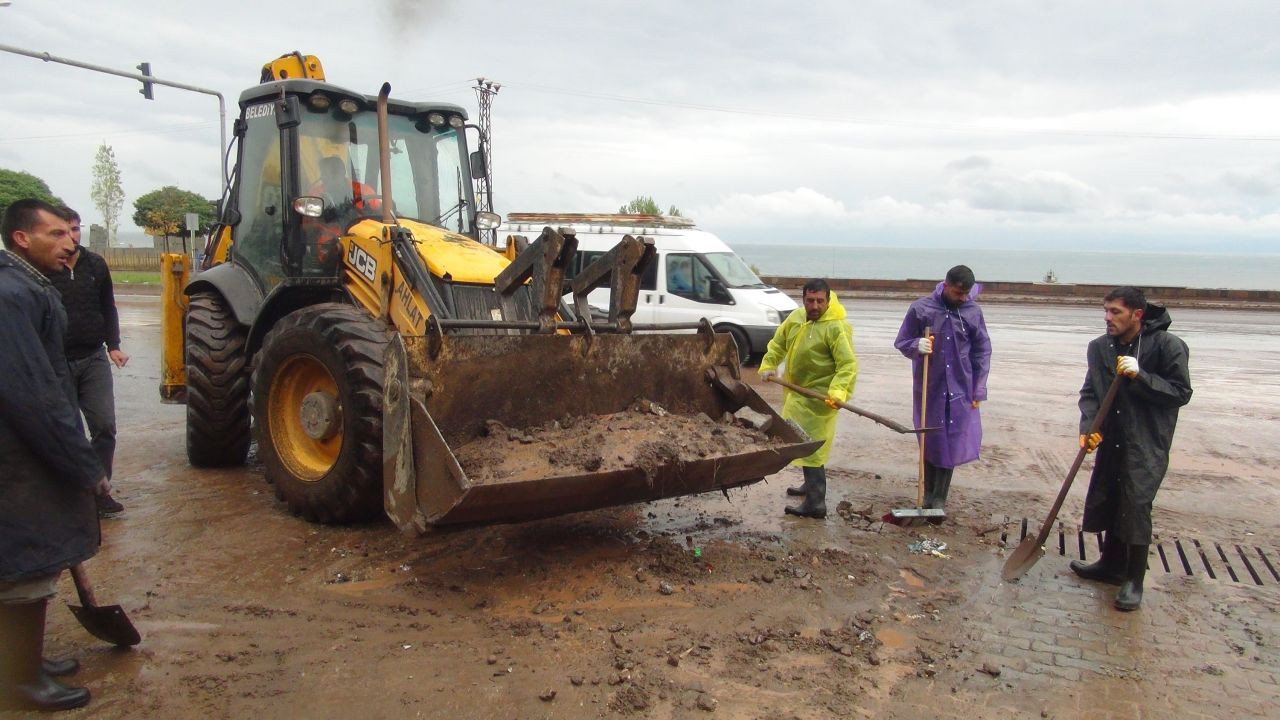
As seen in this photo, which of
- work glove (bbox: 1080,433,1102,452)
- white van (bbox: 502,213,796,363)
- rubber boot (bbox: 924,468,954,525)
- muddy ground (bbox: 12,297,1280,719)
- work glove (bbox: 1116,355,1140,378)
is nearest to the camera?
muddy ground (bbox: 12,297,1280,719)

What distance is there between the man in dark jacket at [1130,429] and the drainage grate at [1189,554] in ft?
0.86

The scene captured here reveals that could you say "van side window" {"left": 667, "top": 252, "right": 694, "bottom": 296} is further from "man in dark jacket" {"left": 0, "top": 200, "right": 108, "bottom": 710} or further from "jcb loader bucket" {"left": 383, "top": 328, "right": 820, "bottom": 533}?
"man in dark jacket" {"left": 0, "top": 200, "right": 108, "bottom": 710}

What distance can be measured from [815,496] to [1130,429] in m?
2.00

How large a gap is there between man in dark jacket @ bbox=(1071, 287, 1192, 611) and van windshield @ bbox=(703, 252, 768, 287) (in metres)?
8.41

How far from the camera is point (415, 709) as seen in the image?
348 centimetres

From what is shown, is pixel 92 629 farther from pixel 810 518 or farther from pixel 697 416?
pixel 810 518

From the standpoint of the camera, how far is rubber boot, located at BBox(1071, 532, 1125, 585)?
16.7 ft

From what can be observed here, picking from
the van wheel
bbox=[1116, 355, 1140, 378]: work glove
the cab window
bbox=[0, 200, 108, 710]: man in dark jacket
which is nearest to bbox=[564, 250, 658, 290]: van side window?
the van wheel

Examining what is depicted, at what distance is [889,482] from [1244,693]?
134 inches

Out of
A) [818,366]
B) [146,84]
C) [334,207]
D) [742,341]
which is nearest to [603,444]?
[818,366]

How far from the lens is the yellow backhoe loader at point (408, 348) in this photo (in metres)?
4.61

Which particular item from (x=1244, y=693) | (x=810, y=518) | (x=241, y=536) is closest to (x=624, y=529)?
(x=810, y=518)

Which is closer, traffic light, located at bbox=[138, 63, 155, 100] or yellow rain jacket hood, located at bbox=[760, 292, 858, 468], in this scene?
yellow rain jacket hood, located at bbox=[760, 292, 858, 468]

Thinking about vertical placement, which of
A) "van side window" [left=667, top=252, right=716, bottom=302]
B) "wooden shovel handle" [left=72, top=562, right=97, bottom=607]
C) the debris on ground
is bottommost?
the debris on ground
